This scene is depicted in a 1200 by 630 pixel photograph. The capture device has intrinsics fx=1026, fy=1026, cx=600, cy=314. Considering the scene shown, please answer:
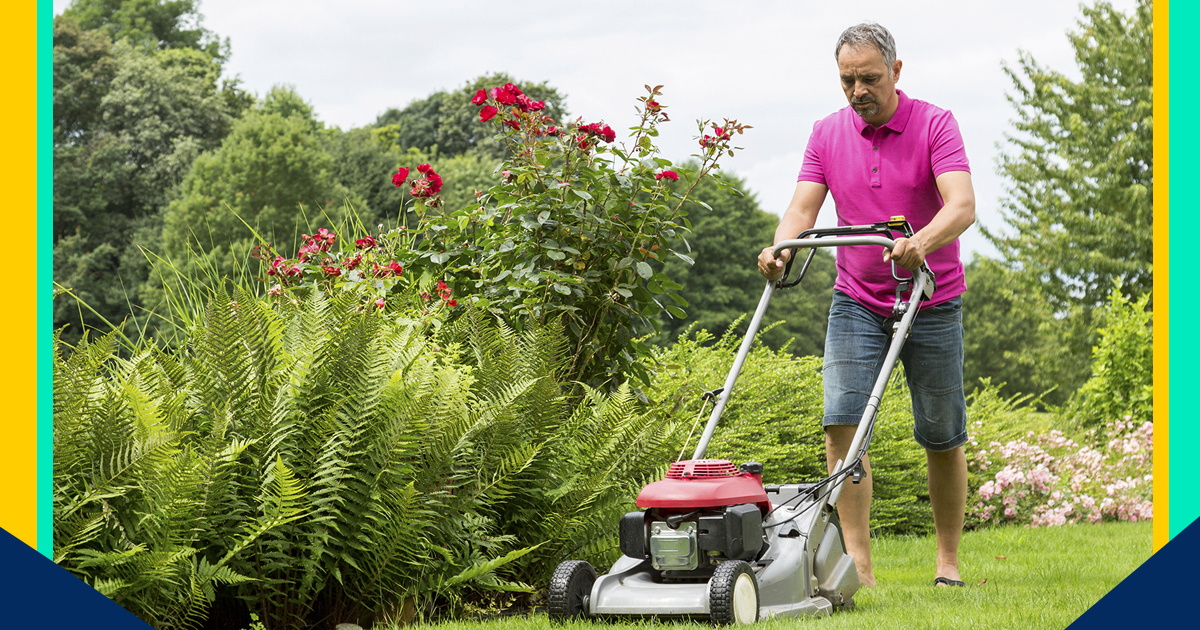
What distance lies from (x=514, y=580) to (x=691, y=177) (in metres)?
2.04

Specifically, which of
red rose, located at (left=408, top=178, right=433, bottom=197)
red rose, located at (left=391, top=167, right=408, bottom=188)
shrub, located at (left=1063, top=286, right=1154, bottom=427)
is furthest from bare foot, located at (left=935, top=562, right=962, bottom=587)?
shrub, located at (left=1063, top=286, right=1154, bottom=427)

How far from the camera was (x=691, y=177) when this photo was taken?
476cm

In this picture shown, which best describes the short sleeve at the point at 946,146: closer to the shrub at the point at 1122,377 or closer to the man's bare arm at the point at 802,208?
the man's bare arm at the point at 802,208

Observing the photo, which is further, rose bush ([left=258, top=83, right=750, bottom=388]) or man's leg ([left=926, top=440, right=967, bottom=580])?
rose bush ([left=258, top=83, right=750, bottom=388])

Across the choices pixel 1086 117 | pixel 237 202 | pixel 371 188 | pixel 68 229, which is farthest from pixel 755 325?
pixel 68 229

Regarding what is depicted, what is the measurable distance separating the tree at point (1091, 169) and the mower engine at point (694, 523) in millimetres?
18789

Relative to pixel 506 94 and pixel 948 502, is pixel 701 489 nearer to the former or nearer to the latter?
pixel 948 502

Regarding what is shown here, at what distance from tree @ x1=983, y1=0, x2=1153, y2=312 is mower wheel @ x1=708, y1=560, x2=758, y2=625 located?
18.9 m

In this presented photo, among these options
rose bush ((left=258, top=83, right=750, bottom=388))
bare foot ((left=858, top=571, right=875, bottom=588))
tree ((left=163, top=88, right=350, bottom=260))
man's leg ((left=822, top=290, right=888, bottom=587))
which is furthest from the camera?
tree ((left=163, top=88, right=350, bottom=260))

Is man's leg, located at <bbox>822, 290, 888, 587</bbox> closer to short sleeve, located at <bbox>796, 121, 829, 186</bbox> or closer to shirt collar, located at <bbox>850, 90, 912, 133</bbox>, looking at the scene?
short sleeve, located at <bbox>796, 121, 829, 186</bbox>

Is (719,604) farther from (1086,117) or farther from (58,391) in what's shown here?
(1086,117)

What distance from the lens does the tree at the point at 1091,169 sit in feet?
64.5

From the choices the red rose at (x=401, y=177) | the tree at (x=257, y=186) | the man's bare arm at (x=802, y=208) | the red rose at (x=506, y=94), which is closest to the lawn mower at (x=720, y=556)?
the man's bare arm at (x=802, y=208)

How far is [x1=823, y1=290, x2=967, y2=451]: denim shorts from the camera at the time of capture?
3891 millimetres
